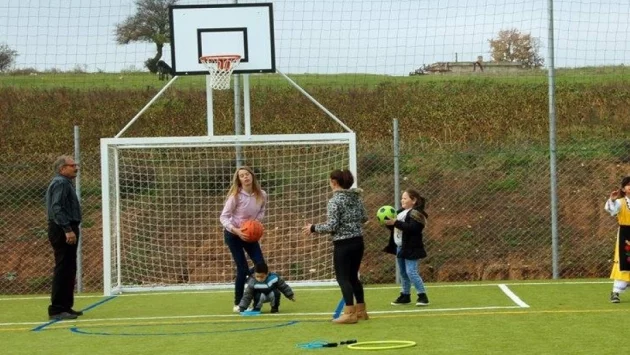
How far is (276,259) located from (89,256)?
345cm

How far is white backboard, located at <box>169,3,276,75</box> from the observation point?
16484 millimetres

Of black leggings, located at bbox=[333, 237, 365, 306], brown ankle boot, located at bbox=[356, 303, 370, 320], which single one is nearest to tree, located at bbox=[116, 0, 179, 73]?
black leggings, located at bbox=[333, 237, 365, 306]

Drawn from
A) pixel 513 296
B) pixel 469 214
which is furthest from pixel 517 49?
pixel 513 296

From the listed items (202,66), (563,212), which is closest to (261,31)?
(202,66)

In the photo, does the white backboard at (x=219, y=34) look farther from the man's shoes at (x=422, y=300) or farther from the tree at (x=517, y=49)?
the tree at (x=517, y=49)

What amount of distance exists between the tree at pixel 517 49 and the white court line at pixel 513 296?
8037 millimetres

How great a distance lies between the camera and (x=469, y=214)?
20500 millimetres

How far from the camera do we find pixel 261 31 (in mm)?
16547

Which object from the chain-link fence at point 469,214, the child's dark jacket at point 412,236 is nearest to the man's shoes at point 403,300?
the child's dark jacket at point 412,236

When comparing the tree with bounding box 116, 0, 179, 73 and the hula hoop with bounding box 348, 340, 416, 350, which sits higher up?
the tree with bounding box 116, 0, 179, 73

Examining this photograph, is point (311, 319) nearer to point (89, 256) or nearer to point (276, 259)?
point (276, 259)

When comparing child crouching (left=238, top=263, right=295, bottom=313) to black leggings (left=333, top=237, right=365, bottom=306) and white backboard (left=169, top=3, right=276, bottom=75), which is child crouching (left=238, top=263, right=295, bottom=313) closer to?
black leggings (left=333, top=237, right=365, bottom=306)

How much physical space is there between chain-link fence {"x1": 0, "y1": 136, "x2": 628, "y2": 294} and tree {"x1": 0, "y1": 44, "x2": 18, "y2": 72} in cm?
253

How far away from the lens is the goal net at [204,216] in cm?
1834
